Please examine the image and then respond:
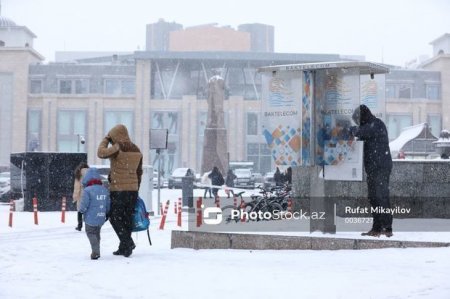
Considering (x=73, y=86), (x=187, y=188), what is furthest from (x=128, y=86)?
(x=187, y=188)

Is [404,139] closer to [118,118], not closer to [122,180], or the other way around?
[122,180]

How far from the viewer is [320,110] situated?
A: 10.5 metres

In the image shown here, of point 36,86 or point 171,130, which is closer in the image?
point 171,130

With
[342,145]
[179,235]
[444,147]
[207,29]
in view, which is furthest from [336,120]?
[207,29]

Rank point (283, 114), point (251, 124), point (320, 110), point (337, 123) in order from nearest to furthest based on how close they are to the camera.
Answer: point (337, 123) → point (320, 110) → point (283, 114) → point (251, 124)

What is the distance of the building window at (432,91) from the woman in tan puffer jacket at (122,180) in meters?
64.1

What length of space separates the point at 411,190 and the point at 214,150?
34.9m

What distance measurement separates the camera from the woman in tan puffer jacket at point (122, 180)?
29.7 ft

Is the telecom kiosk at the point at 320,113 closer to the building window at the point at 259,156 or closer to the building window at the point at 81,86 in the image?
the building window at the point at 259,156

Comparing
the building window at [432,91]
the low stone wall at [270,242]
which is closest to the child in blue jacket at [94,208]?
the low stone wall at [270,242]

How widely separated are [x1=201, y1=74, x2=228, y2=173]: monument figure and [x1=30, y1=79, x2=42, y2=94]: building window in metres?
25.1

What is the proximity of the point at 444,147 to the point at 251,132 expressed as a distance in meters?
48.7

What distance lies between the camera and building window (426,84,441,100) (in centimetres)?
6919

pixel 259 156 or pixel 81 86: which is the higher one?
pixel 81 86
